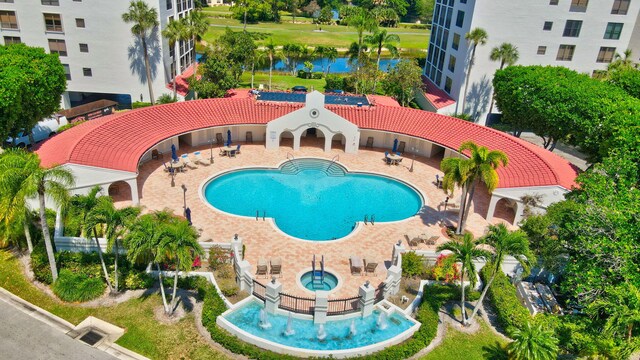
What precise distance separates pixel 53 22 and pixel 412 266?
51.3 meters

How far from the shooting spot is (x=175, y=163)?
141 ft

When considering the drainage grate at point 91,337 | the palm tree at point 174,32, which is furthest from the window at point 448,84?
the drainage grate at point 91,337

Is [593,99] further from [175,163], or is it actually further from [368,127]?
[175,163]

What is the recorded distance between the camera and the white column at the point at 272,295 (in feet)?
83.1

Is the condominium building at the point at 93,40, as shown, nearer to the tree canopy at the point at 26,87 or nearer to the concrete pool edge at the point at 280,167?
the tree canopy at the point at 26,87

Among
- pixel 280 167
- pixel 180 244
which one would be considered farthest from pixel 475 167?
pixel 180 244

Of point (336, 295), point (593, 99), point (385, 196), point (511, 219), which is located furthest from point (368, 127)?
point (336, 295)

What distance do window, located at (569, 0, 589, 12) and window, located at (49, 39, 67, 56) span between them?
62828 mm

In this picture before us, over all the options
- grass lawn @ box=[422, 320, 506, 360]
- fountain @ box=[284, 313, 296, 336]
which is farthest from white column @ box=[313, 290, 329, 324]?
grass lawn @ box=[422, 320, 506, 360]

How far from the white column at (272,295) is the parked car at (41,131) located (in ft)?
104

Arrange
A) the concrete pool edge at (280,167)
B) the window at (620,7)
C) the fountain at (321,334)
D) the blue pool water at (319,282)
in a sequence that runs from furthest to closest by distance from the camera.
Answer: the window at (620,7)
the concrete pool edge at (280,167)
the blue pool water at (319,282)
the fountain at (321,334)

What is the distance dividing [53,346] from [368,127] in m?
34.2

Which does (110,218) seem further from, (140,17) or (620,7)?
(620,7)

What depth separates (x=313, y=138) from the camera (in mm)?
52344
